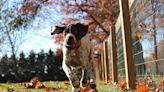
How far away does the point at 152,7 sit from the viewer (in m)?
6.00

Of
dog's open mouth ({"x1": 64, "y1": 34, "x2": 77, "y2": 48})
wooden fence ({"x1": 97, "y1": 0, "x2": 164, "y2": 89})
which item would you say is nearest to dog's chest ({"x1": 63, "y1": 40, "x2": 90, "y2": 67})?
dog's open mouth ({"x1": 64, "y1": 34, "x2": 77, "y2": 48})

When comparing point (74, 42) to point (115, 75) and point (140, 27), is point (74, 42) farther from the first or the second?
point (115, 75)

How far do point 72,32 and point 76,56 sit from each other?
41cm

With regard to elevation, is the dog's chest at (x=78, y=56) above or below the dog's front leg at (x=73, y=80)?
above

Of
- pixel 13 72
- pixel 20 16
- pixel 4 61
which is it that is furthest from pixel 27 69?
pixel 20 16

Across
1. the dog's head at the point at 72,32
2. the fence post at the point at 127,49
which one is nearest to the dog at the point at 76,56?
A: the dog's head at the point at 72,32

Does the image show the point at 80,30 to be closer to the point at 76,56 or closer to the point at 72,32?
the point at 72,32

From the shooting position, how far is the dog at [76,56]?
6.68 meters

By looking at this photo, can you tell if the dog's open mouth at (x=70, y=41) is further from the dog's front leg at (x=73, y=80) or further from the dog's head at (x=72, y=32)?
the dog's front leg at (x=73, y=80)

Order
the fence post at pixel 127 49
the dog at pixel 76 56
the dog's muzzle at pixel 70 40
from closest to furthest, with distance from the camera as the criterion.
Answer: the dog's muzzle at pixel 70 40, the dog at pixel 76 56, the fence post at pixel 127 49

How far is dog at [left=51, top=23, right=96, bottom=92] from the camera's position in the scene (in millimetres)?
6679

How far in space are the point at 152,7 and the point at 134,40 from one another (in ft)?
7.86

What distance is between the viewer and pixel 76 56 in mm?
6879

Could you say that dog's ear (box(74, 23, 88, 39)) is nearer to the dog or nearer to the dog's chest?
the dog
